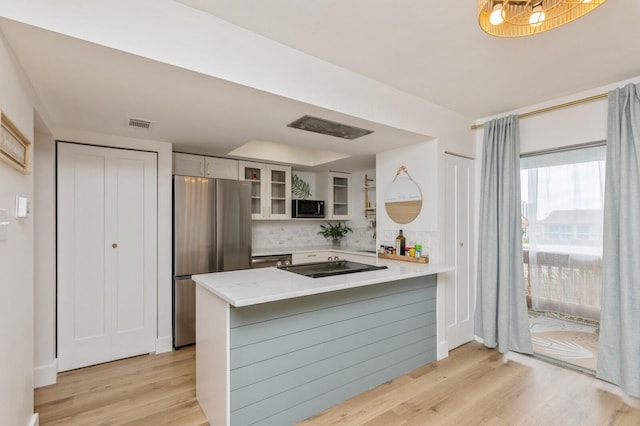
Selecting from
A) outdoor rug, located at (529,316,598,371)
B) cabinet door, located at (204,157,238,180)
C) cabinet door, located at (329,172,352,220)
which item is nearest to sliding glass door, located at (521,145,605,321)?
outdoor rug, located at (529,316,598,371)

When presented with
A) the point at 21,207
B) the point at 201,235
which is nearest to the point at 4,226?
the point at 21,207

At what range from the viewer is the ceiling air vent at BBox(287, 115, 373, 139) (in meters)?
2.45

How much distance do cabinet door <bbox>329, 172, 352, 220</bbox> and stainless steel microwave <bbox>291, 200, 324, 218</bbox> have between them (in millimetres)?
245

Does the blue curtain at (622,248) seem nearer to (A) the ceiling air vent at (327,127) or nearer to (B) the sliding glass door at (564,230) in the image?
(B) the sliding glass door at (564,230)

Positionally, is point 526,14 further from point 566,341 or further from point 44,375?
point 44,375

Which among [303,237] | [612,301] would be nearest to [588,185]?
[612,301]

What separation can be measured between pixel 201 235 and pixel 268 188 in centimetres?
130

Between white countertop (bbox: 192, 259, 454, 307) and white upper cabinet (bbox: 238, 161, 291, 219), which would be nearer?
white countertop (bbox: 192, 259, 454, 307)

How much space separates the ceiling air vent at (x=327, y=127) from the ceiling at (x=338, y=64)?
0.31ft

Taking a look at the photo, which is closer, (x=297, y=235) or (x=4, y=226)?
(x=4, y=226)

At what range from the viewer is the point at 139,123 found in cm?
250

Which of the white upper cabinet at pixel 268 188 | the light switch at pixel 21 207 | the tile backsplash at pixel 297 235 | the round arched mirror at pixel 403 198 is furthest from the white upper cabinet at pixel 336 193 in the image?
the light switch at pixel 21 207

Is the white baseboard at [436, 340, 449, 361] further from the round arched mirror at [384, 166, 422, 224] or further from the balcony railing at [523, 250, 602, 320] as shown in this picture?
the balcony railing at [523, 250, 602, 320]

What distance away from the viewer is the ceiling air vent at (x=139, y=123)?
243 centimetres
